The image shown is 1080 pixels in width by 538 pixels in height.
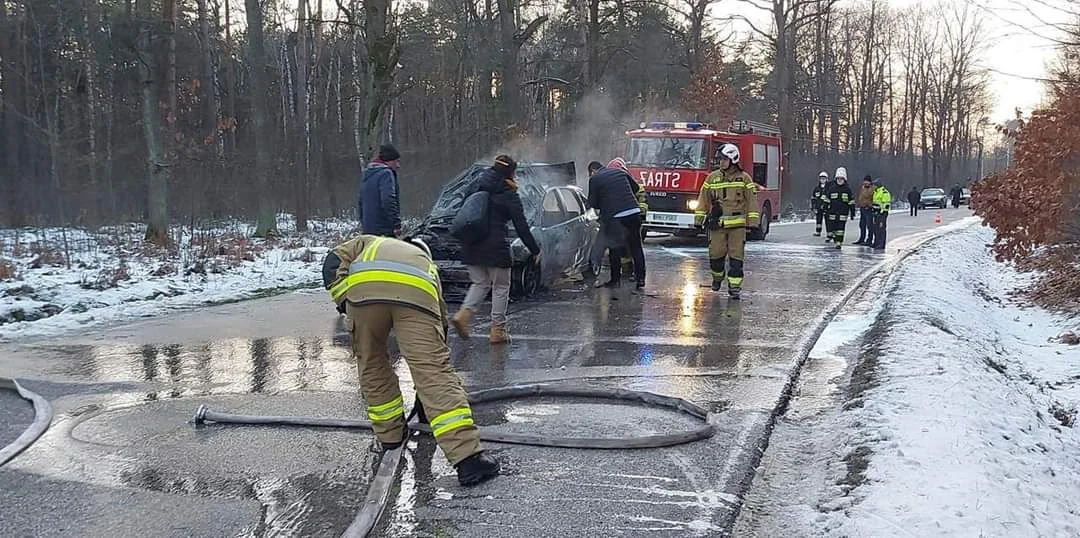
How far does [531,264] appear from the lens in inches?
421

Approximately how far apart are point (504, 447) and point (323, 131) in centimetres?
3707

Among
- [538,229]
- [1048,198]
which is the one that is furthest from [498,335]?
[1048,198]

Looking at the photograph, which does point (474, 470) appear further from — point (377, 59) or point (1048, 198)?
point (377, 59)

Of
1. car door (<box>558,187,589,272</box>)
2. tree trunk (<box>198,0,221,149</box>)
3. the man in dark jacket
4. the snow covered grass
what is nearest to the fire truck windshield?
car door (<box>558,187,589,272</box>)

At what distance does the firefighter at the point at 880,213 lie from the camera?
60.6ft

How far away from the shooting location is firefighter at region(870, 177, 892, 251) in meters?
18.5

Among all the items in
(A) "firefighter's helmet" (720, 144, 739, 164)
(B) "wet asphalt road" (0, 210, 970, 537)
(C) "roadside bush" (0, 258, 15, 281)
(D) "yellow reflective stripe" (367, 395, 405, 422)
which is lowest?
(B) "wet asphalt road" (0, 210, 970, 537)

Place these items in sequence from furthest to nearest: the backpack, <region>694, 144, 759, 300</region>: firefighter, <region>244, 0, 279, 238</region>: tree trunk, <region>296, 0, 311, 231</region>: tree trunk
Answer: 1. <region>296, 0, 311, 231</region>: tree trunk
2. <region>244, 0, 279, 238</region>: tree trunk
3. <region>694, 144, 759, 300</region>: firefighter
4. the backpack

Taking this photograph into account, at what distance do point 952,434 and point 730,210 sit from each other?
585 cm

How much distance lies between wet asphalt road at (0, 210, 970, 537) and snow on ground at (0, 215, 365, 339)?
3.72ft

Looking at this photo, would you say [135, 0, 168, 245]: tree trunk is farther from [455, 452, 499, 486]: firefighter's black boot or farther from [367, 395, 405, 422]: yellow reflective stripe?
[455, 452, 499, 486]: firefighter's black boot

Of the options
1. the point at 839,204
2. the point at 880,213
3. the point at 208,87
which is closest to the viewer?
the point at 839,204

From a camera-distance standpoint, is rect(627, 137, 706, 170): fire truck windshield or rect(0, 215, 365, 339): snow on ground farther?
rect(627, 137, 706, 170): fire truck windshield

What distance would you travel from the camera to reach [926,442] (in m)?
4.48
